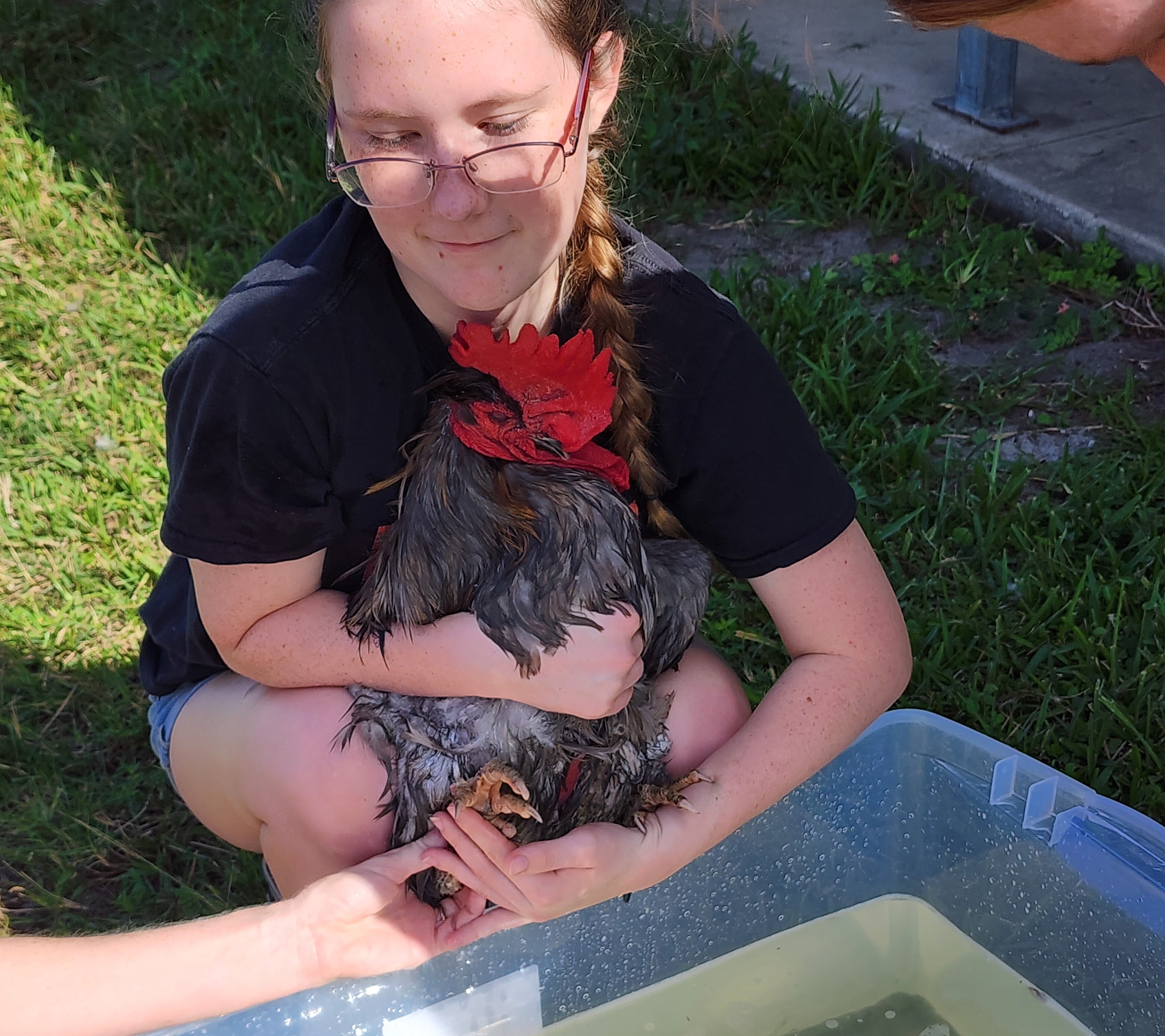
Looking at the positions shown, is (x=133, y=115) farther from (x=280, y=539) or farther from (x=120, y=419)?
(x=280, y=539)

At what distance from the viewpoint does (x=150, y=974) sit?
5.64ft

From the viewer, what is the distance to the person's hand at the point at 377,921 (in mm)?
1809

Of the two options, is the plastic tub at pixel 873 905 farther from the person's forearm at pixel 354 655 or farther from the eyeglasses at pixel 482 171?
the eyeglasses at pixel 482 171

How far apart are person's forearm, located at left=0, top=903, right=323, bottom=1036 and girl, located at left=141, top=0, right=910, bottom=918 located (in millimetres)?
192

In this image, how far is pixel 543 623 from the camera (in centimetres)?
177

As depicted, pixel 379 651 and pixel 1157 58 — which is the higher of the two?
pixel 1157 58

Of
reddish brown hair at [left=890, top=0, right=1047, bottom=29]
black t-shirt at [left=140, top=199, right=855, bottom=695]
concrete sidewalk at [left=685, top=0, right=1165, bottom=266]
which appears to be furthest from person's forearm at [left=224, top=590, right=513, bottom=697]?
concrete sidewalk at [left=685, top=0, right=1165, bottom=266]

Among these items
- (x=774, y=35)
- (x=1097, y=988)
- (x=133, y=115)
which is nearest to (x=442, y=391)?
(x=1097, y=988)

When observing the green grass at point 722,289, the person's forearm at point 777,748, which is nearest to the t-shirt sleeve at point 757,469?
the person's forearm at point 777,748

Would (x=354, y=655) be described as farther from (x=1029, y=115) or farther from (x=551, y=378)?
(x=1029, y=115)

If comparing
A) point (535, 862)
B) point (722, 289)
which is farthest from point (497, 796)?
point (722, 289)

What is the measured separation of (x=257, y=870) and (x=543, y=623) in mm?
984

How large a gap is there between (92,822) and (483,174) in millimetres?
1603

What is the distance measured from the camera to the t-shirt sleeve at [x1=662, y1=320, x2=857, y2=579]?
1.89 meters
